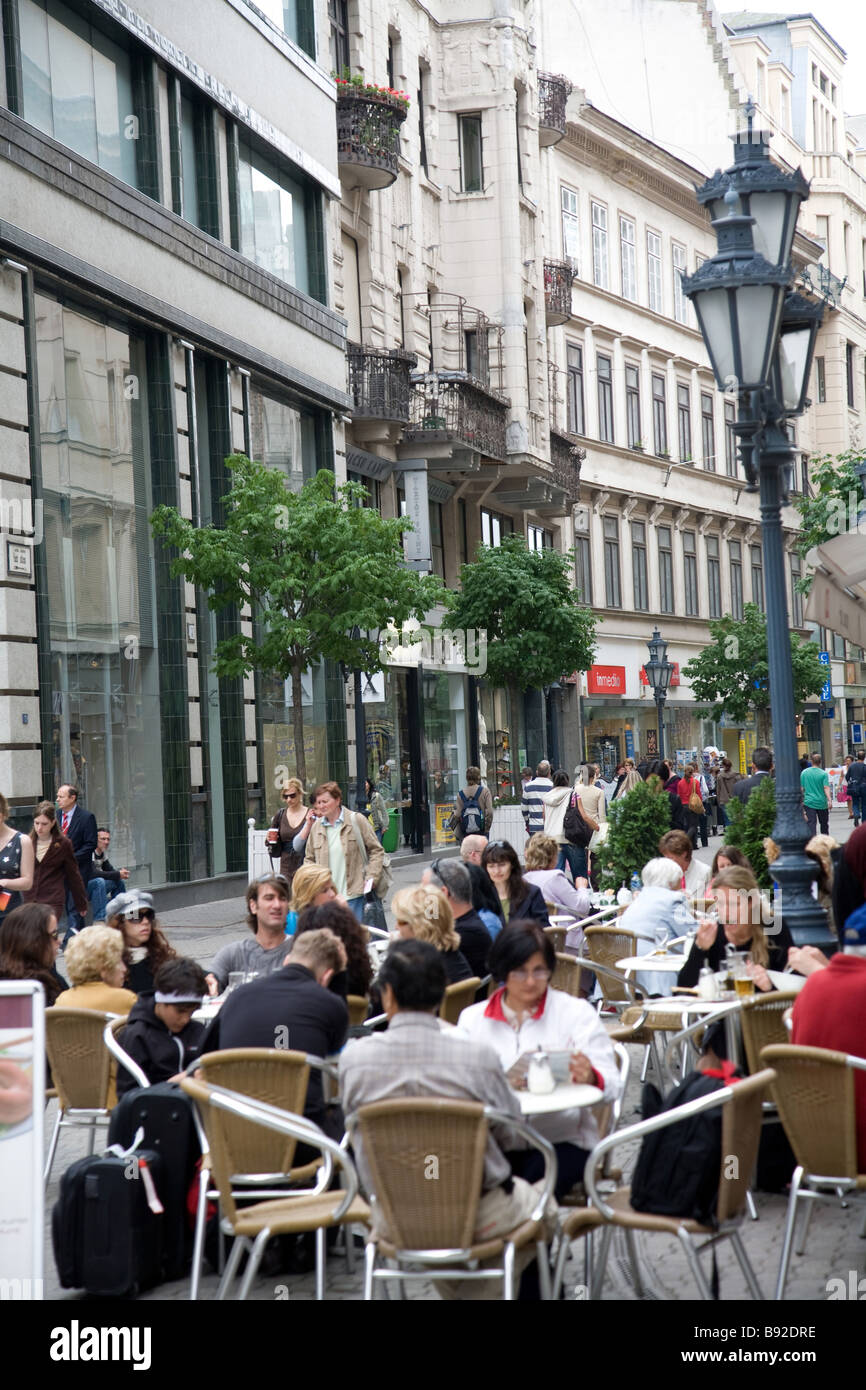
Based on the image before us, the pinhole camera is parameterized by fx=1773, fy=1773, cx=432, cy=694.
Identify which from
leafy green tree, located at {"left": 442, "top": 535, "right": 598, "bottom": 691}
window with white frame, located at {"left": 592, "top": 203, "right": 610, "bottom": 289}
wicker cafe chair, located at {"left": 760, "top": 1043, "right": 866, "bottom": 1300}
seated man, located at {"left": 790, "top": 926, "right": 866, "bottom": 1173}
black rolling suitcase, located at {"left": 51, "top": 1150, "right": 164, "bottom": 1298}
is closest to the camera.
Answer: wicker cafe chair, located at {"left": 760, "top": 1043, "right": 866, "bottom": 1300}

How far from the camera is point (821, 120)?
6856cm

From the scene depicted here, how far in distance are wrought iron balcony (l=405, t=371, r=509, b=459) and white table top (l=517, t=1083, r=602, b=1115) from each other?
26.1 metres

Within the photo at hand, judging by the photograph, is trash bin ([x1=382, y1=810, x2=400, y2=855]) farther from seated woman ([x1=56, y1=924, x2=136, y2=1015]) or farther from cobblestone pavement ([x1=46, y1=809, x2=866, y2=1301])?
cobblestone pavement ([x1=46, y1=809, x2=866, y2=1301])

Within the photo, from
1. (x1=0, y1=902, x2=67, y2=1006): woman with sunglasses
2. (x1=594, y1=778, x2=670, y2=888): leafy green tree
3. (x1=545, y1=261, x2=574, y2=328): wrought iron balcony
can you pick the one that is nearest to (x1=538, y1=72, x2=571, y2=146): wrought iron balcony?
(x1=545, y1=261, x2=574, y2=328): wrought iron balcony

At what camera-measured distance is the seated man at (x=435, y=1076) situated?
5387mm

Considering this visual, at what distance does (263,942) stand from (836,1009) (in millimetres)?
3909

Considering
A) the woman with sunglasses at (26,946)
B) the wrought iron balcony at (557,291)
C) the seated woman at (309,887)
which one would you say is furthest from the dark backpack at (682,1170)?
the wrought iron balcony at (557,291)

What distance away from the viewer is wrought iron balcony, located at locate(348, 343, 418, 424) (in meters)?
30.1

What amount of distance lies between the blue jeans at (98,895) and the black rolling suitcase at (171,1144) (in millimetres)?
11036

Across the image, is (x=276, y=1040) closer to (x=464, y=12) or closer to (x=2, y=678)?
(x=2, y=678)

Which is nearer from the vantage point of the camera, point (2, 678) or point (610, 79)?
point (2, 678)

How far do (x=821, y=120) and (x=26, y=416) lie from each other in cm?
5751
